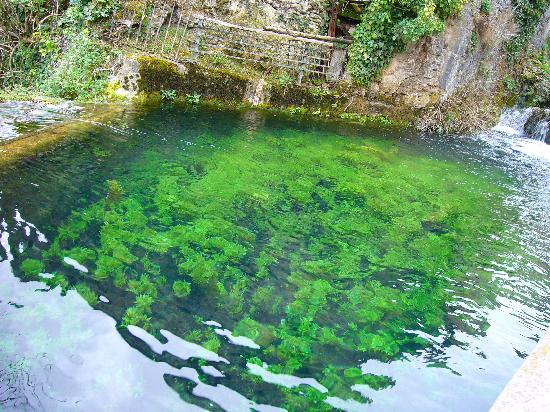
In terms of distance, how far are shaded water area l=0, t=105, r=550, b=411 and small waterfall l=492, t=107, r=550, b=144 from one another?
20.4 ft

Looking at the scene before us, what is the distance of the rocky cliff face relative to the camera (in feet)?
45.8

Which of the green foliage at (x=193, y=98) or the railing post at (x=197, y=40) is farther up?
the railing post at (x=197, y=40)

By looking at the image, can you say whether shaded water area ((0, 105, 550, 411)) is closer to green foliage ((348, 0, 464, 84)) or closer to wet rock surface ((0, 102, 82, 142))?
wet rock surface ((0, 102, 82, 142))

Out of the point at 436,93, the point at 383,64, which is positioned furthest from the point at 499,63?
the point at 383,64

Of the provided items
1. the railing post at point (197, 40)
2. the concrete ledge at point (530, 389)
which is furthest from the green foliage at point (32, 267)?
the railing post at point (197, 40)

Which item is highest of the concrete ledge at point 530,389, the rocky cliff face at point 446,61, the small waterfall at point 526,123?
the rocky cliff face at point 446,61

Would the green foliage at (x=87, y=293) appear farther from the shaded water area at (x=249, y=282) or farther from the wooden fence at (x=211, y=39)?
the wooden fence at (x=211, y=39)

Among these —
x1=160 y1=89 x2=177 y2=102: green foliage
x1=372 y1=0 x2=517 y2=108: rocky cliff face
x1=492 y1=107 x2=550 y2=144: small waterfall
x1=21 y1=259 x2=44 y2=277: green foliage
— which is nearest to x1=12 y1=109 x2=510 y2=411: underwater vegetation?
x1=21 y1=259 x2=44 y2=277: green foliage

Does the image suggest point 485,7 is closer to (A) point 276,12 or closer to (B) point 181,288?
(A) point 276,12

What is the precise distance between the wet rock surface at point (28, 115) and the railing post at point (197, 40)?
393cm

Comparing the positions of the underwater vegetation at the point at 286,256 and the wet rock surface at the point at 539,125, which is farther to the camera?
the wet rock surface at the point at 539,125

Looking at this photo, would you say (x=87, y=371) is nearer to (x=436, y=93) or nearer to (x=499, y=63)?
(x=436, y=93)

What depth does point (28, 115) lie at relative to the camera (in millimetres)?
8555

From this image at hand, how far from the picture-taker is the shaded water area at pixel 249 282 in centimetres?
376
